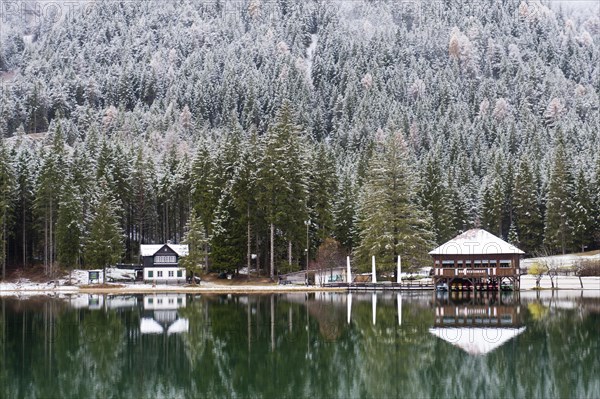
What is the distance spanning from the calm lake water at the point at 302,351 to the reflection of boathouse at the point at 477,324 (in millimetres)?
91

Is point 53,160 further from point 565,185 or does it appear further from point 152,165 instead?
point 565,185

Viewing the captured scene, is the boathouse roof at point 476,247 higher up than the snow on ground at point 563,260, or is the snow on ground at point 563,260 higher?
the boathouse roof at point 476,247

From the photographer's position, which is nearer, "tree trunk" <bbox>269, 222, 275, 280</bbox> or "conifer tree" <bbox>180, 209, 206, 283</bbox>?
"tree trunk" <bbox>269, 222, 275, 280</bbox>

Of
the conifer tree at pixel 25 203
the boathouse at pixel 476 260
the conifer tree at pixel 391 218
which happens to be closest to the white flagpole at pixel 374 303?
the boathouse at pixel 476 260

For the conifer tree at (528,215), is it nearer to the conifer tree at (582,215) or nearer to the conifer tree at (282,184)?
the conifer tree at (582,215)

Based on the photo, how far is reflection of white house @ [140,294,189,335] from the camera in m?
37.8

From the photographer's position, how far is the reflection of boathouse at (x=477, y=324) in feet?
108

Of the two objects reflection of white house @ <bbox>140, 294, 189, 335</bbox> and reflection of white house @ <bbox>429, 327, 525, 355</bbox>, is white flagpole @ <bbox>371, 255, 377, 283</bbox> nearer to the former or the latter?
reflection of white house @ <bbox>140, 294, 189, 335</bbox>

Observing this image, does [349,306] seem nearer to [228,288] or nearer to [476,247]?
[476,247]

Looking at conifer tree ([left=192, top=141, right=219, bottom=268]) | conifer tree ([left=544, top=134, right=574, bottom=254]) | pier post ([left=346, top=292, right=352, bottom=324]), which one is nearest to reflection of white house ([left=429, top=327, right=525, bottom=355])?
→ pier post ([left=346, top=292, right=352, bottom=324])

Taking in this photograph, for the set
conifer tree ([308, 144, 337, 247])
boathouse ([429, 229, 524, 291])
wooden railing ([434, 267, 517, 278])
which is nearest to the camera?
wooden railing ([434, 267, 517, 278])

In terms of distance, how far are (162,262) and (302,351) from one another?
49.8 metres

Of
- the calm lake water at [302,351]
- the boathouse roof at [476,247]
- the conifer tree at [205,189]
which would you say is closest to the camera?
the calm lake water at [302,351]

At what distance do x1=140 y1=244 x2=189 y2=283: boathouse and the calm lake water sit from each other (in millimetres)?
27756
